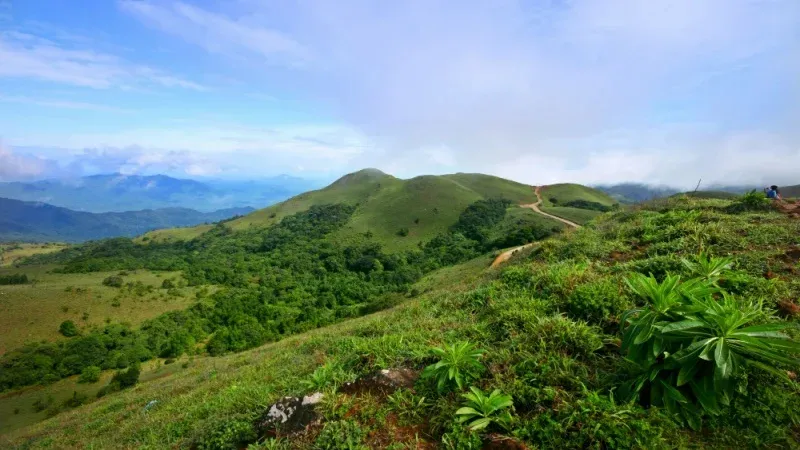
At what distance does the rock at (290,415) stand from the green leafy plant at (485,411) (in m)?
2.09

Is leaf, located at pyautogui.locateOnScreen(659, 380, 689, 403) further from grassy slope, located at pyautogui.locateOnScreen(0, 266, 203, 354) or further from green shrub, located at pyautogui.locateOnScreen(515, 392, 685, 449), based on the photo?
grassy slope, located at pyautogui.locateOnScreen(0, 266, 203, 354)

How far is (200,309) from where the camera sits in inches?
2456

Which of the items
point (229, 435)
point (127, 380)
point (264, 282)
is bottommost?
point (127, 380)

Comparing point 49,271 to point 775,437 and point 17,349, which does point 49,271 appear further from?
point 775,437

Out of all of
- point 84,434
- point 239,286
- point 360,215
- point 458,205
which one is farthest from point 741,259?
point 360,215

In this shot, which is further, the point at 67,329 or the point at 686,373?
the point at 67,329

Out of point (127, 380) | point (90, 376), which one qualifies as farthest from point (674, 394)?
point (90, 376)

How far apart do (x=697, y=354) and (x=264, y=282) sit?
273 ft

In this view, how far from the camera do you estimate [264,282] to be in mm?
78938

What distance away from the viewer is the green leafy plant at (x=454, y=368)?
4.82 m

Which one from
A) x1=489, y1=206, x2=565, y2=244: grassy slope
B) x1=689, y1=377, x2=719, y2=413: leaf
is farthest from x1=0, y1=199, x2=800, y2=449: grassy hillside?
x1=489, y1=206, x2=565, y2=244: grassy slope

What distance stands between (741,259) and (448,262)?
64747 millimetres

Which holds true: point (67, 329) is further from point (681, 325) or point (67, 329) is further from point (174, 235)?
point (174, 235)

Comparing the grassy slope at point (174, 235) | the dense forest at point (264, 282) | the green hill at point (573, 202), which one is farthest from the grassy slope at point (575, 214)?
the grassy slope at point (174, 235)
